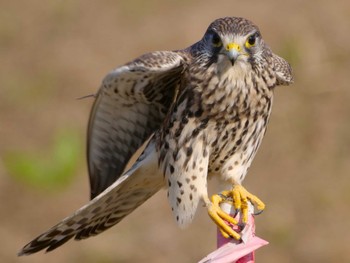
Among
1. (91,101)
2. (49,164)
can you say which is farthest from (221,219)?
(91,101)

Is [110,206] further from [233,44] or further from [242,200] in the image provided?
[233,44]

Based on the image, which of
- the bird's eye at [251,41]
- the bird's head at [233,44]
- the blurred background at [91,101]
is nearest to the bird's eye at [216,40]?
the bird's head at [233,44]

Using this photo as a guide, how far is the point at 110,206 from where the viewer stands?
24.0ft

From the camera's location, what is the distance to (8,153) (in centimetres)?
1144

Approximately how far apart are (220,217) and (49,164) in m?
4.90

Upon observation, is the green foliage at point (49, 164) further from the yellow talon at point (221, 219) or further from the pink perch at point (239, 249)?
the pink perch at point (239, 249)

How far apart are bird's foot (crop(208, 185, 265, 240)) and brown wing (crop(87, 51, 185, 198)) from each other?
66 centimetres

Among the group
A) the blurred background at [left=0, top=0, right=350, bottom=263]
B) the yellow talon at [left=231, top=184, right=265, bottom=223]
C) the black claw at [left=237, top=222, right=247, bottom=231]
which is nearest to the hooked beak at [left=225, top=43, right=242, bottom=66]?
the yellow talon at [left=231, top=184, right=265, bottom=223]

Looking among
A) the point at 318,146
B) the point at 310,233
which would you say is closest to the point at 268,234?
the point at 310,233

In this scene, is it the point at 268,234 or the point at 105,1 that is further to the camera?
the point at 105,1

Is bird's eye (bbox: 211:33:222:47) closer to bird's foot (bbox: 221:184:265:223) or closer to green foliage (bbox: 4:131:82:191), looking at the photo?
bird's foot (bbox: 221:184:265:223)

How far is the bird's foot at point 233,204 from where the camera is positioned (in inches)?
257

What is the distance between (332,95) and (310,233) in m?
1.55

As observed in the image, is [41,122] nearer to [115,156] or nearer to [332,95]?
[332,95]
